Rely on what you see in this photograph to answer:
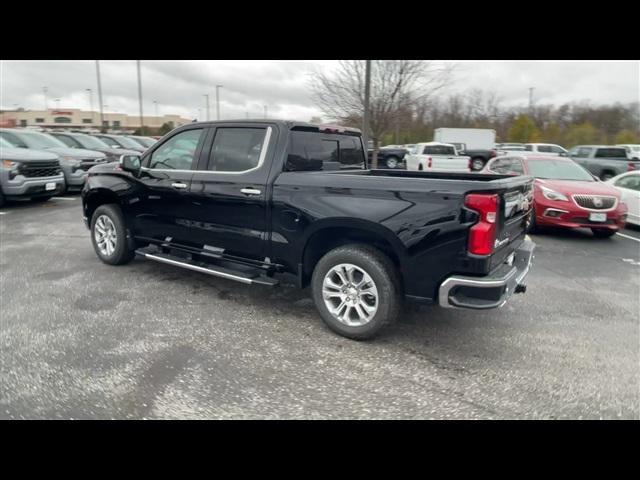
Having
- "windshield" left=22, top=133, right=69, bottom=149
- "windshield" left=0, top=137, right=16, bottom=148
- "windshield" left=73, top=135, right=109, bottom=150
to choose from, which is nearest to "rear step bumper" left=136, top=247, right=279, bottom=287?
"windshield" left=0, top=137, right=16, bottom=148

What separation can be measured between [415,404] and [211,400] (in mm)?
1349

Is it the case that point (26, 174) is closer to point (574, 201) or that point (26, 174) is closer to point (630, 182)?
point (574, 201)

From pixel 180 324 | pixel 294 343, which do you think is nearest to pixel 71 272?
pixel 180 324

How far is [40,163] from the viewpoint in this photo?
9.38 m

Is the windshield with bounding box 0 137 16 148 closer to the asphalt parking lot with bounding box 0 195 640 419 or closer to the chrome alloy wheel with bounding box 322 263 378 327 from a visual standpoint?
the asphalt parking lot with bounding box 0 195 640 419

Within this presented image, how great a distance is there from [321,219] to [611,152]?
59.9 ft

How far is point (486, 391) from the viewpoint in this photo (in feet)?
9.49

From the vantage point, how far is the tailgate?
314 cm

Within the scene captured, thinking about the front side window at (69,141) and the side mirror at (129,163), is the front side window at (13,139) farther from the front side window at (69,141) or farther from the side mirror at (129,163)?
the side mirror at (129,163)

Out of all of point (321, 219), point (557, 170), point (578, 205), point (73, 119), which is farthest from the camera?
point (73, 119)

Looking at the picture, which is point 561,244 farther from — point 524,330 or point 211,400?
point 211,400

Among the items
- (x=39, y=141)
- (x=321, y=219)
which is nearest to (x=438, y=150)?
(x=39, y=141)

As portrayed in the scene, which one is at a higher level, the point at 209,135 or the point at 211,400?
the point at 209,135

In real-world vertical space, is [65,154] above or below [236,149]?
above
